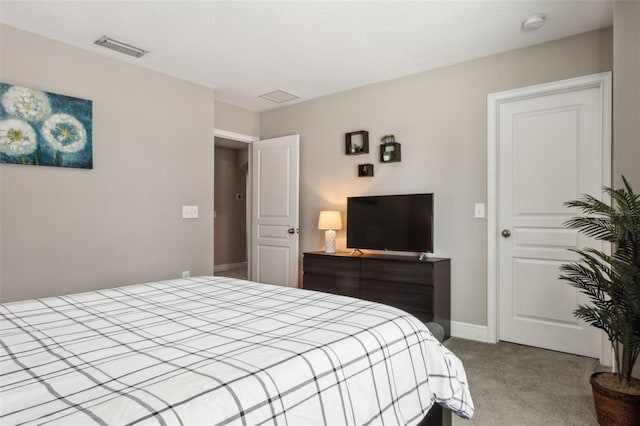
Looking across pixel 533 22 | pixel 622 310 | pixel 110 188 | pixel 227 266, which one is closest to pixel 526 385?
pixel 622 310

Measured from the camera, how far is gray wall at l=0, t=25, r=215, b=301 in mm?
2893

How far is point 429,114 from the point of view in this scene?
365 centimetres

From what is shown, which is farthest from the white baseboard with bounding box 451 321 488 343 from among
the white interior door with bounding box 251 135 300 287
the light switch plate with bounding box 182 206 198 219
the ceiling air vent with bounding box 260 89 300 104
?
the ceiling air vent with bounding box 260 89 300 104

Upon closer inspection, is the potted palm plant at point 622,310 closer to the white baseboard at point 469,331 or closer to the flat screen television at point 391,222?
the white baseboard at point 469,331

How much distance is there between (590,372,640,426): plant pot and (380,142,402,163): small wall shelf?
2.41 metres

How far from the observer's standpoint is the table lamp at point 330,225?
406 centimetres

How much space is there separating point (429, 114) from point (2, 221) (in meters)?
3.65

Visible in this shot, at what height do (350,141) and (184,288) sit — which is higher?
(350,141)

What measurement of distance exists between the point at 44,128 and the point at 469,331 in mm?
3947

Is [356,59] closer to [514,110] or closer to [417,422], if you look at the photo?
[514,110]

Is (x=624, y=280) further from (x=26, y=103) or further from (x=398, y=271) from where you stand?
(x=26, y=103)

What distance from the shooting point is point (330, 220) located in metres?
4.07

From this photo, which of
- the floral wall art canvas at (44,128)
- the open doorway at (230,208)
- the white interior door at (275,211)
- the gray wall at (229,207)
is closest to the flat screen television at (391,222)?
the white interior door at (275,211)

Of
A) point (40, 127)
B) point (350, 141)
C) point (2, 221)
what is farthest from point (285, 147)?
point (2, 221)
